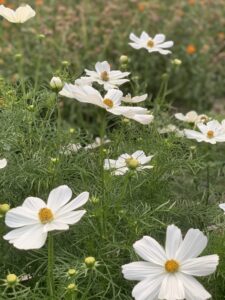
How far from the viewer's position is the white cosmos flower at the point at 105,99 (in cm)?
106

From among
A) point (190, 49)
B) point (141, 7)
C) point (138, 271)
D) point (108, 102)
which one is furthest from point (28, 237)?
point (141, 7)

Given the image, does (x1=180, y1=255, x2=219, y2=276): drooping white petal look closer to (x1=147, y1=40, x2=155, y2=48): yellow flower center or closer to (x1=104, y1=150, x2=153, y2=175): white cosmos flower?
(x1=104, y1=150, x2=153, y2=175): white cosmos flower

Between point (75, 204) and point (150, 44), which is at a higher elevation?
point (150, 44)

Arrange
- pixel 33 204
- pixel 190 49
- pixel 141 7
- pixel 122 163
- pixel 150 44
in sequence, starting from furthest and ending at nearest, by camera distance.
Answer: pixel 141 7 → pixel 190 49 → pixel 150 44 → pixel 122 163 → pixel 33 204

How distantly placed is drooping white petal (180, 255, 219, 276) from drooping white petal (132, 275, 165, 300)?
0.04 metres

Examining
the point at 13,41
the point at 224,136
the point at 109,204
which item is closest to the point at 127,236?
the point at 109,204

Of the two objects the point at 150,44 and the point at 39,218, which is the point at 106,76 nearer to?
the point at 150,44

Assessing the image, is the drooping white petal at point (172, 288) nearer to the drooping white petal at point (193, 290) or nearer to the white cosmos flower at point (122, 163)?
the drooping white petal at point (193, 290)

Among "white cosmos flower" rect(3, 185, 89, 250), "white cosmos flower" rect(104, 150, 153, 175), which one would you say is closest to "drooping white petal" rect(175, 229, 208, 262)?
"white cosmos flower" rect(3, 185, 89, 250)

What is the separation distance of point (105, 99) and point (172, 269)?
13.5 inches

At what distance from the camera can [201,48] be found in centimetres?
316

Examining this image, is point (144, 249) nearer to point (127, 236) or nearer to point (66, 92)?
point (127, 236)

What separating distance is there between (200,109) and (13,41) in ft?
3.13

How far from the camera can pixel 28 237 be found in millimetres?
992
